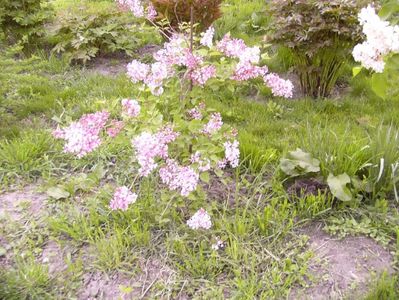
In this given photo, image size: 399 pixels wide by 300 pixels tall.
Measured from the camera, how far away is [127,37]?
4848 millimetres

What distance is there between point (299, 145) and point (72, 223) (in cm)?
157

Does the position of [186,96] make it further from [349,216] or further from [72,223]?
[349,216]

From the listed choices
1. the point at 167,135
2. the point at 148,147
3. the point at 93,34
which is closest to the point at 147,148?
the point at 148,147

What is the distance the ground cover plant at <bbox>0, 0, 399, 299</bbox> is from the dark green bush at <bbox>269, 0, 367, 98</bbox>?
0.97 meters

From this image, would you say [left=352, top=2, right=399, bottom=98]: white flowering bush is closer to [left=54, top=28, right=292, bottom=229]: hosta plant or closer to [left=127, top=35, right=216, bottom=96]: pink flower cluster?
[left=54, top=28, right=292, bottom=229]: hosta plant

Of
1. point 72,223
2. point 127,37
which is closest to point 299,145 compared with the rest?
point 72,223

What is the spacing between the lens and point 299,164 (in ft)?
8.62

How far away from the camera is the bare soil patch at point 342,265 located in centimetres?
217

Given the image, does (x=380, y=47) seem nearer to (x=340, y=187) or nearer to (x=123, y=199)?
(x=340, y=187)

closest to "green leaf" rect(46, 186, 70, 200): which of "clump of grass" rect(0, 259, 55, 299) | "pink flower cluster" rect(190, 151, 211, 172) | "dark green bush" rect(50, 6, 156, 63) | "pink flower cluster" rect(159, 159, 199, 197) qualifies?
"clump of grass" rect(0, 259, 55, 299)

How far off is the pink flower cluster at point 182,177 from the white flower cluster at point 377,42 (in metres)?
0.91

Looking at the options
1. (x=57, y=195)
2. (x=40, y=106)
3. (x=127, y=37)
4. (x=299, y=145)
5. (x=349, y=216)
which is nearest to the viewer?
(x=349, y=216)

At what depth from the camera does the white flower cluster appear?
5.22 ft

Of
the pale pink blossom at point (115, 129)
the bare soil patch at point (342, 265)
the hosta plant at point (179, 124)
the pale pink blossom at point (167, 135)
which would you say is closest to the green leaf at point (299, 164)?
the bare soil patch at point (342, 265)
